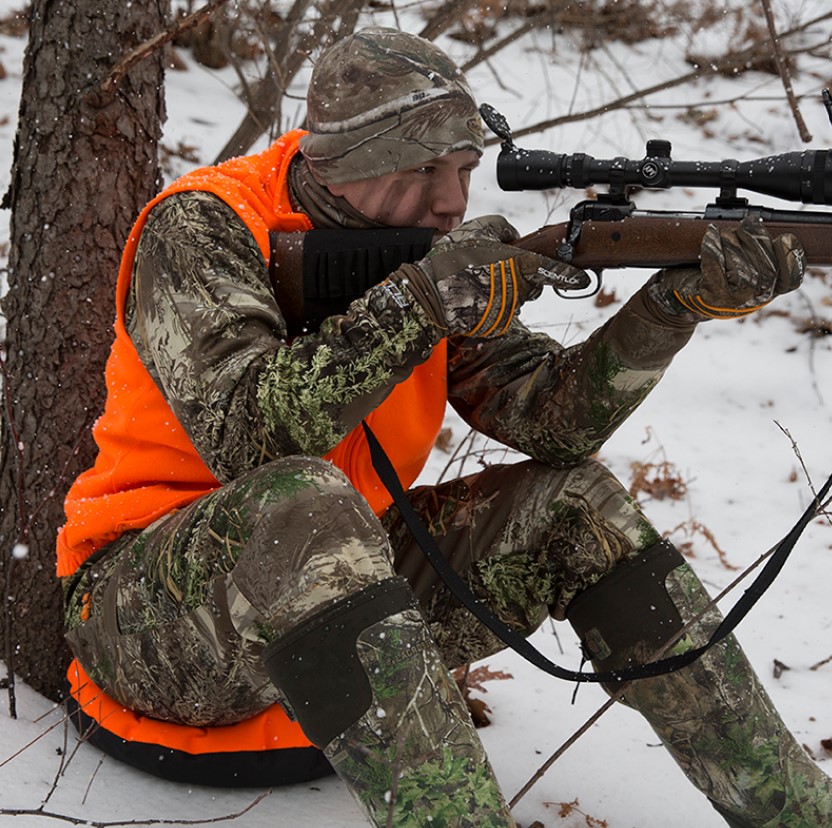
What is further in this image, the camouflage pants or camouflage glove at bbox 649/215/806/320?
camouflage glove at bbox 649/215/806/320

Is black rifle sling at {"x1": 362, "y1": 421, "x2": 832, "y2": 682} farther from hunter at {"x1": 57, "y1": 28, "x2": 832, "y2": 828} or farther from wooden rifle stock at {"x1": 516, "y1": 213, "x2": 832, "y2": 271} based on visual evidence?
wooden rifle stock at {"x1": 516, "y1": 213, "x2": 832, "y2": 271}

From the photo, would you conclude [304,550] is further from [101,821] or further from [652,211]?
[652,211]

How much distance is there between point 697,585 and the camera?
8.53 feet

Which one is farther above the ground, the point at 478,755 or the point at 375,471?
the point at 375,471

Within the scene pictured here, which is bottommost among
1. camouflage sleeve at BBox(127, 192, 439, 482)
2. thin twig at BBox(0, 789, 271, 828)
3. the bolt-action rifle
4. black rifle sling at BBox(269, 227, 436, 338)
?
thin twig at BBox(0, 789, 271, 828)

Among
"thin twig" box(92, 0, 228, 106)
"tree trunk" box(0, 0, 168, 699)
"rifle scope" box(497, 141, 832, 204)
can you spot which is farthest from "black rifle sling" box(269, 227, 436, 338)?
"tree trunk" box(0, 0, 168, 699)

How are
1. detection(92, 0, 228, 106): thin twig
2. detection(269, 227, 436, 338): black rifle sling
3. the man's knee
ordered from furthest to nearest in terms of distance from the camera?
1. detection(92, 0, 228, 106): thin twig
2. detection(269, 227, 436, 338): black rifle sling
3. the man's knee

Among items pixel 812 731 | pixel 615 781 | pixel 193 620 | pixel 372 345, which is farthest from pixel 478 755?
pixel 812 731

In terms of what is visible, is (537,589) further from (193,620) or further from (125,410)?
(125,410)

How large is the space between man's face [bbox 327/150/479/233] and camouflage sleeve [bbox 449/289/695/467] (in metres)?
0.39

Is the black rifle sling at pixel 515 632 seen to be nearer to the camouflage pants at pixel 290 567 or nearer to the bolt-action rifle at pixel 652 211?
the camouflage pants at pixel 290 567

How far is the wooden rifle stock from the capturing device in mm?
2434

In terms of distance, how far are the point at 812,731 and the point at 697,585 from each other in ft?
3.19

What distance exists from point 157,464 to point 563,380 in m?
0.98
